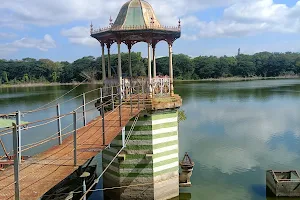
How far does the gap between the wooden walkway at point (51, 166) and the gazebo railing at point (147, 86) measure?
225cm

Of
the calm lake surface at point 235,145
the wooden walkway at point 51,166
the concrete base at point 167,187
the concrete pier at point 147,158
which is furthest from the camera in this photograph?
the calm lake surface at point 235,145

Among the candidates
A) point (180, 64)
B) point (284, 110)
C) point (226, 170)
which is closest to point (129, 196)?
point (226, 170)

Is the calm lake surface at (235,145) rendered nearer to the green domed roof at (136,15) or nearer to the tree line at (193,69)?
the green domed roof at (136,15)

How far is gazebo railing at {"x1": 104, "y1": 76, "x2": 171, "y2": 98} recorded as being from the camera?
12.3 m

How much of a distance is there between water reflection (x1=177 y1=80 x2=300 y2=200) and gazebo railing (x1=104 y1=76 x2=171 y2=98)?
4710mm

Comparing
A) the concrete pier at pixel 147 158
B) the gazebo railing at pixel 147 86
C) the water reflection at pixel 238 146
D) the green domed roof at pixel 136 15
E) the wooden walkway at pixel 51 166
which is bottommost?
the water reflection at pixel 238 146

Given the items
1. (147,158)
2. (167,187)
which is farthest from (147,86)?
(167,187)

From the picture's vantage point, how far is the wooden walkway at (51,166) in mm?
5828

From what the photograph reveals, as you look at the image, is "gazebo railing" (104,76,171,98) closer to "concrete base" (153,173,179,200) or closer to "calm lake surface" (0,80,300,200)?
"concrete base" (153,173,179,200)

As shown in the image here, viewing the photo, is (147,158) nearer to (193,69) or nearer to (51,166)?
(51,166)

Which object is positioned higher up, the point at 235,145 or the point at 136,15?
the point at 136,15

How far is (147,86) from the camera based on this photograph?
12.4m

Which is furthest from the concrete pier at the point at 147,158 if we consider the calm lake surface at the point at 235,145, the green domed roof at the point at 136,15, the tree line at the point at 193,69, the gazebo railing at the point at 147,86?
the tree line at the point at 193,69

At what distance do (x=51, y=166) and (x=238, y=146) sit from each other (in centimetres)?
1647
